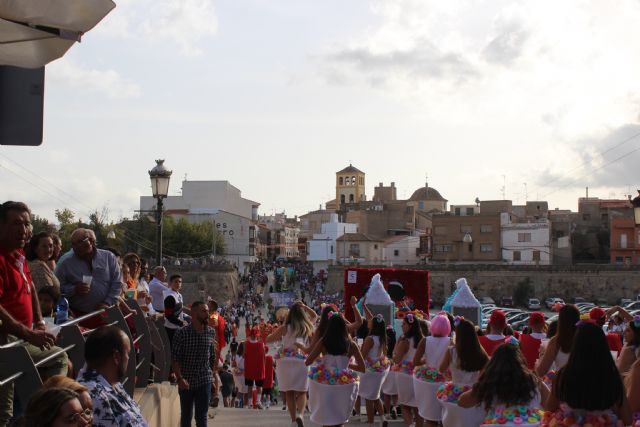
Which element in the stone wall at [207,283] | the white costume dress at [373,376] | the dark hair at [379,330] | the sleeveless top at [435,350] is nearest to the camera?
the sleeveless top at [435,350]

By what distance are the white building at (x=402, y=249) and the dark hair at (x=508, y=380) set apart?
97.2 metres

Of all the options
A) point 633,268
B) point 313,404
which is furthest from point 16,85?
point 633,268

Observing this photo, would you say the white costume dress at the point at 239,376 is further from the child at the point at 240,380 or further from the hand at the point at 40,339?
the hand at the point at 40,339

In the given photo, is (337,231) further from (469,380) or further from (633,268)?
(469,380)

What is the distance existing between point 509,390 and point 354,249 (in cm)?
9684

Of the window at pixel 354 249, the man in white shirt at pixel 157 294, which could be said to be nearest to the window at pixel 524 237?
the window at pixel 354 249

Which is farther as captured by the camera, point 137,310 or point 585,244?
point 585,244

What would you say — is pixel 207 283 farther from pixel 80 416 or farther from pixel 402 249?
pixel 80 416

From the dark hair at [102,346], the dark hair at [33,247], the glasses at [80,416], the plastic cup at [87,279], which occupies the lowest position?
the glasses at [80,416]

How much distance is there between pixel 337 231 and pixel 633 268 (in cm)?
5013

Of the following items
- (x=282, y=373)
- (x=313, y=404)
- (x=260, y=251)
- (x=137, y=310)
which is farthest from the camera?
(x=260, y=251)

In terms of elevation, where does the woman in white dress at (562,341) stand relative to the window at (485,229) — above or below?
below

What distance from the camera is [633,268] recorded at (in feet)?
254

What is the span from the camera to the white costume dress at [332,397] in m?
11.8
